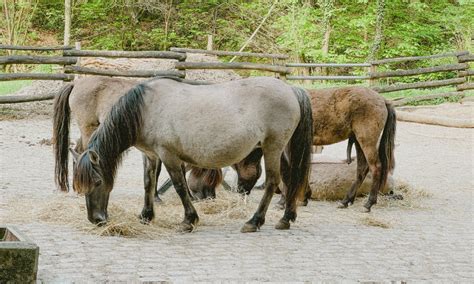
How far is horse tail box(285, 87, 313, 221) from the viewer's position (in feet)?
21.0

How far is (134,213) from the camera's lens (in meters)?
6.54

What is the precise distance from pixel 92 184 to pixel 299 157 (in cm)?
207

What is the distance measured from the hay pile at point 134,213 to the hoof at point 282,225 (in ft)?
1.20

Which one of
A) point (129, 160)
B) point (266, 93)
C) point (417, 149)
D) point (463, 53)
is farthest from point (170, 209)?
point (463, 53)

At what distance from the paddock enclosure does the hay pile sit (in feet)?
0.04

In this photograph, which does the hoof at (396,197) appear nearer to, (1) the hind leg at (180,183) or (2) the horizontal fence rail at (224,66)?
(1) the hind leg at (180,183)

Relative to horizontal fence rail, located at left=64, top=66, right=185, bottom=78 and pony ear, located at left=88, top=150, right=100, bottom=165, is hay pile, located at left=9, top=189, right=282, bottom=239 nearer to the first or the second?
pony ear, located at left=88, top=150, right=100, bottom=165

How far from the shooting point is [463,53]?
64.1ft

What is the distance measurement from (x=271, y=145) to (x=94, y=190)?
174cm

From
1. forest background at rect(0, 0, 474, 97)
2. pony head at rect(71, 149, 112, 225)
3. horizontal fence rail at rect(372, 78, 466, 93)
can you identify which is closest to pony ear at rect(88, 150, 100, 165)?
pony head at rect(71, 149, 112, 225)

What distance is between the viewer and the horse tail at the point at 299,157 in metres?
6.41

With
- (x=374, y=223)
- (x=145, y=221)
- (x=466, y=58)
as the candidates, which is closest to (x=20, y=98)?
(x=145, y=221)

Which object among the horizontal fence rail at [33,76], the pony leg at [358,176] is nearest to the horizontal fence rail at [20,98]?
the horizontal fence rail at [33,76]

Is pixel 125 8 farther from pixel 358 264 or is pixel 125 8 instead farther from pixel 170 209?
Answer: pixel 358 264
